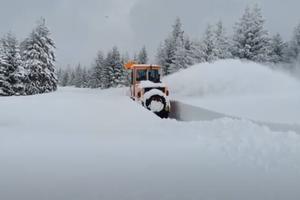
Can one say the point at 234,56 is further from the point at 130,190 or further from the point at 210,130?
the point at 130,190

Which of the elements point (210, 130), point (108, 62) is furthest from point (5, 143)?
point (108, 62)

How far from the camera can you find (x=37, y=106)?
962cm

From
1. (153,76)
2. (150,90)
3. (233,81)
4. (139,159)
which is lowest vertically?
(139,159)

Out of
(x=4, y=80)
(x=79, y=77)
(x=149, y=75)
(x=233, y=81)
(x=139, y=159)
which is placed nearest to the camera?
(x=139, y=159)

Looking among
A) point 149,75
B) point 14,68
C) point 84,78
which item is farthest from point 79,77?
point 149,75

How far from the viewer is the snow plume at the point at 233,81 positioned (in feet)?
55.2

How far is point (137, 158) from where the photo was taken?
5.29 metres

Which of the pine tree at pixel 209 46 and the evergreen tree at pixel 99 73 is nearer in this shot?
the pine tree at pixel 209 46

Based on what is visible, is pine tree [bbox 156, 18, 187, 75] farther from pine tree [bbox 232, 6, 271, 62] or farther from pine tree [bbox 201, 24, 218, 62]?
pine tree [bbox 232, 6, 271, 62]

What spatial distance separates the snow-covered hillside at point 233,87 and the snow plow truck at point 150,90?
53.5 inches

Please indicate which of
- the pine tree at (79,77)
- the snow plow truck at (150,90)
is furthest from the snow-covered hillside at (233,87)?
the pine tree at (79,77)

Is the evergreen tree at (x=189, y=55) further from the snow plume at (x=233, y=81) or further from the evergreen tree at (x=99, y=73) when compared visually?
the snow plume at (x=233, y=81)

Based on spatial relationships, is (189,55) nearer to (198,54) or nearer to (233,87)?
(198,54)

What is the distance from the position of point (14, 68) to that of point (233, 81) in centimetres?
2434
